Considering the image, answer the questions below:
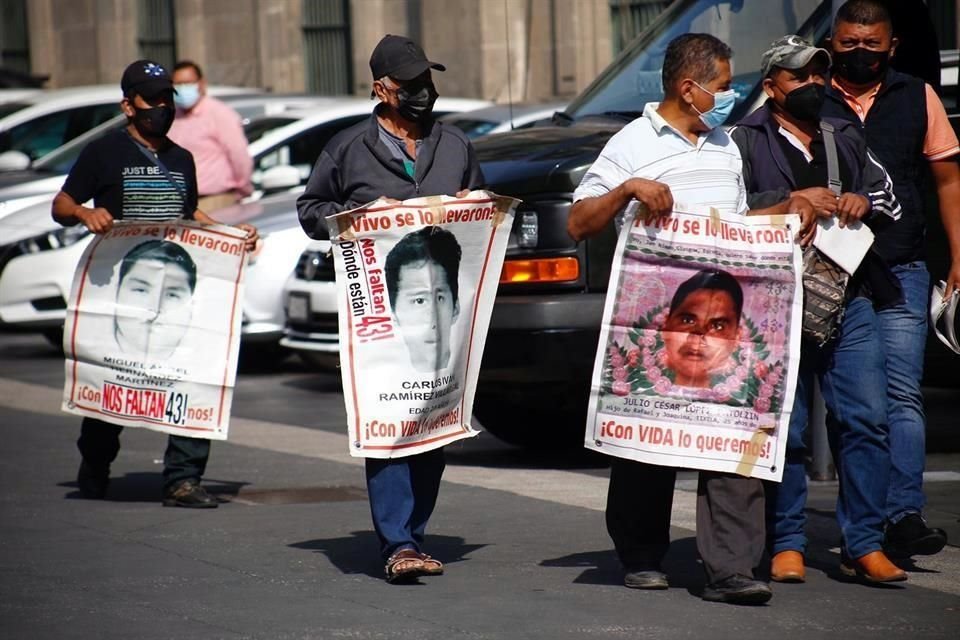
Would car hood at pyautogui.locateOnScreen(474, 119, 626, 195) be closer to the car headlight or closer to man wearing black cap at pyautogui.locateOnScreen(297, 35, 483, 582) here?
man wearing black cap at pyautogui.locateOnScreen(297, 35, 483, 582)

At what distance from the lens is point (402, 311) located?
6625 mm

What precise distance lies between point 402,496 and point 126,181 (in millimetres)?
2534

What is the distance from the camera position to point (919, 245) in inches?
266

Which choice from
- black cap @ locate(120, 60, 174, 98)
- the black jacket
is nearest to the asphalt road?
the black jacket

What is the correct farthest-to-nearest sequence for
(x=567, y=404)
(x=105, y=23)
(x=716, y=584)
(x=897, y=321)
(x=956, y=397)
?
(x=105, y=23) < (x=956, y=397) < (x=567, y=404) < (x=897, y=321) < (x=716, y=584)

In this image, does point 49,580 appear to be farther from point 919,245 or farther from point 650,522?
point 919,245

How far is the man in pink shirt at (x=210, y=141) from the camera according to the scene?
12.6m

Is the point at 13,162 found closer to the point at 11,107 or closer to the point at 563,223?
the point at 11,107

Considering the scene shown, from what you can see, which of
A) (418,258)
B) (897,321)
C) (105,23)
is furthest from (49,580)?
(105,23)

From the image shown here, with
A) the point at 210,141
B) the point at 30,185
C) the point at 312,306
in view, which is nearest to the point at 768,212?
the point at 312,306

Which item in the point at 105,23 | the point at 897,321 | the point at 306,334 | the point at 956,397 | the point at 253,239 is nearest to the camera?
the point at 897,321

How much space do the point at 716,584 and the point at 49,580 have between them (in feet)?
7.22

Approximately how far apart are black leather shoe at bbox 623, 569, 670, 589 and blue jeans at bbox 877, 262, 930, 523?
0.85 metres

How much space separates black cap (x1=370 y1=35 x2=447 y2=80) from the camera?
6.61 meters
